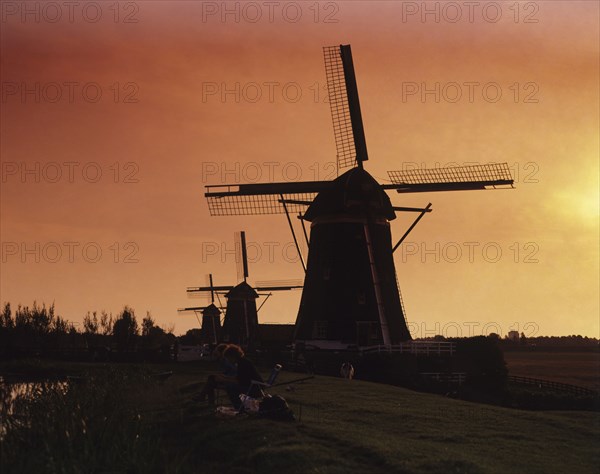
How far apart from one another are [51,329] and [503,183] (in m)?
65.3

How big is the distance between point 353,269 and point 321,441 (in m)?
27.2

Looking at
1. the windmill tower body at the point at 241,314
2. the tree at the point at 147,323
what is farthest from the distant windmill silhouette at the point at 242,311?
the tree at the point at 147,323

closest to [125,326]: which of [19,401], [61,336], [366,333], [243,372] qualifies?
[61,336]

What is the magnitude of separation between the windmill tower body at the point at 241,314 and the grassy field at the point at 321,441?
53.8 meters

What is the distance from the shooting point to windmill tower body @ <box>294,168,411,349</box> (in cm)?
4284

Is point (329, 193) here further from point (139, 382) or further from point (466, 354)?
point (139, 382)

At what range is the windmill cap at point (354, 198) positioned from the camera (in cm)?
4278

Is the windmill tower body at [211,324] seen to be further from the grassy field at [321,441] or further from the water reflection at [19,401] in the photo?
the grassy field at [321,441]

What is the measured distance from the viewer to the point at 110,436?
17641 mm

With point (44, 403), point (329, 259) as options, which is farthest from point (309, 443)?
point (329, 259)

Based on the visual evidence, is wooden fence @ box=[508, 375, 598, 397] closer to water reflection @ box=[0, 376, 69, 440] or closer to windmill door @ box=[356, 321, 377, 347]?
windmill door @ box=[356, 321, 377, 347]

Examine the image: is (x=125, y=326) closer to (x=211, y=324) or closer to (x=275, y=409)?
(x=211, y=324)

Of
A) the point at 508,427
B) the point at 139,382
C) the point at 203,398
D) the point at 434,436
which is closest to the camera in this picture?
the point at 434,436

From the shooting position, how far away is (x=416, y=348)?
1655 inches
